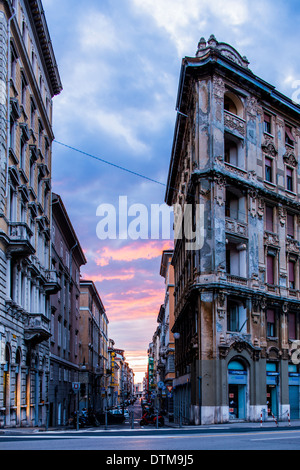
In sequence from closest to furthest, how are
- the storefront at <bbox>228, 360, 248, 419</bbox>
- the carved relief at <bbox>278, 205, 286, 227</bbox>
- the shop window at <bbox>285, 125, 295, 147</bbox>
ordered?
the storefront at <bbox>228, 360, 248, 419</bbox>
the carved relief at <bbox>278, 205, 286, 227</bbox>
the shop window at <bbox>285, 125, 295, 147</bbox>

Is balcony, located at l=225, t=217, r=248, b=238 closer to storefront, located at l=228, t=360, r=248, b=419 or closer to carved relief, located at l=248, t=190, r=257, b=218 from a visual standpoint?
carved relief, located at l=248, t=190, r=257, b=218

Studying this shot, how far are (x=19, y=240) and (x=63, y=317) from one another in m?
28.6

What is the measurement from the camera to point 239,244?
38.5 metres

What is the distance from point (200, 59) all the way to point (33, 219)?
15.2m

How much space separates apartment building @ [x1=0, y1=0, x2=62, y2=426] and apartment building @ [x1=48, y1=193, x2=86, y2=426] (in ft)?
15.4

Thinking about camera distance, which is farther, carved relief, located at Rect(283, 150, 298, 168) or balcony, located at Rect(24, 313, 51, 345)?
carved relief, located at Rect(283, 150, 298, 168)

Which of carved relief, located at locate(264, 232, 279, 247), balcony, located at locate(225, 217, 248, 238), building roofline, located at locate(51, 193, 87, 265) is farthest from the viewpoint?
building roofline, located at locate(51, 193, 87, 265)

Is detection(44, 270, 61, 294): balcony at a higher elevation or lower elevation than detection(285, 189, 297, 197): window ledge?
lower

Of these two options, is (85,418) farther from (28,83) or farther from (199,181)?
(28,83)

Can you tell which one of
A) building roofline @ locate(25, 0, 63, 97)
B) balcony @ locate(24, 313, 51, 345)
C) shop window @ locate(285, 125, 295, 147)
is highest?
building roofline @ locate(25, 0, 63, 97)

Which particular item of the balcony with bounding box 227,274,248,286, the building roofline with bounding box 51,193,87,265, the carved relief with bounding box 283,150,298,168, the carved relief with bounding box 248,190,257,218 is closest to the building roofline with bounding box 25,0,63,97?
the building roofline with bounding box 51,193,87,265

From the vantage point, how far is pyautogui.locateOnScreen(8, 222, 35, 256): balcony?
28.2 metres
